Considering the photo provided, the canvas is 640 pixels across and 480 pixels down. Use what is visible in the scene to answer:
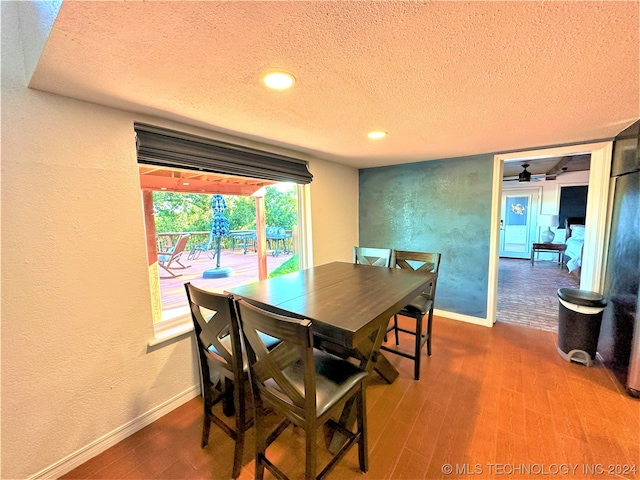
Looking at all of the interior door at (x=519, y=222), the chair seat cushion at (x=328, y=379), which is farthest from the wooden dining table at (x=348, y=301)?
the interior door at (x=519, y=222)

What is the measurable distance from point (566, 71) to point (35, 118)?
2.48 metres

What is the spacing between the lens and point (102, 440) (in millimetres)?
1511

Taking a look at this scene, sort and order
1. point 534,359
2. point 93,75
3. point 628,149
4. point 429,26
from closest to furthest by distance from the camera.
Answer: point 429,26
point 93,75
point 628,149
point 534,359

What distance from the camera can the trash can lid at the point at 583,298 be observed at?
85.0 inches

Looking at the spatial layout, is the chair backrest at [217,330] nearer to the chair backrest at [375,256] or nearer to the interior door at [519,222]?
the chair backrest at [375,256]

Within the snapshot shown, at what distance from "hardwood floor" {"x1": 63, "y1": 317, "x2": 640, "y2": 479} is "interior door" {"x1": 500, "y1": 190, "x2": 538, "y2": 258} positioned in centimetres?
607

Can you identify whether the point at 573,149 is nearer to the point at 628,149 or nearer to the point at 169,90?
the point at 628,149

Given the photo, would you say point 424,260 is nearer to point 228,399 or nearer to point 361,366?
point 361,366

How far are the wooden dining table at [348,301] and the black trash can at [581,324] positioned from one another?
1.28m

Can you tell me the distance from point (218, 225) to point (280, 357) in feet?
5.31

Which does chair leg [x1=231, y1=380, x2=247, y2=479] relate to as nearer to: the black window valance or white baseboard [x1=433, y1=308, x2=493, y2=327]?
the black window valance

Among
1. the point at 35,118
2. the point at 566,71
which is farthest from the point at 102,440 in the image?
the point at 566,71

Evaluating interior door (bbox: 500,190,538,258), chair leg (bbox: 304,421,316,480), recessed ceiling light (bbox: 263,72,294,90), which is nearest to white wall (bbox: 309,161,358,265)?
recessed ceiling light (bbox: 263,72,294,90)

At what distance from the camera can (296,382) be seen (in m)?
1.22
